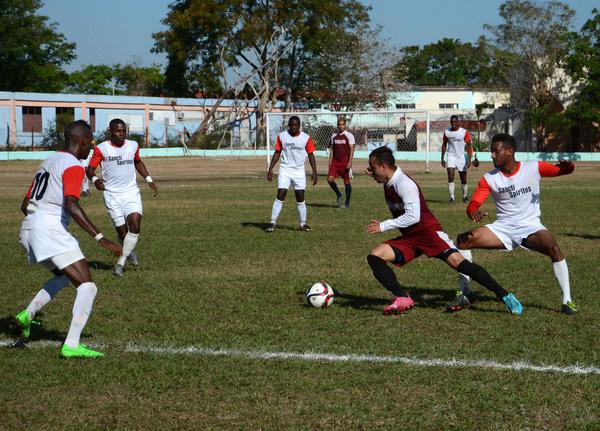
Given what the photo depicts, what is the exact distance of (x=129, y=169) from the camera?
11.6 meters

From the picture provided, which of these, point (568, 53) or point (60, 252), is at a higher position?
point (568, 53)

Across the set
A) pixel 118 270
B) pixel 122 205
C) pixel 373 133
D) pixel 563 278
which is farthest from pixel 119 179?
pixel 373 133

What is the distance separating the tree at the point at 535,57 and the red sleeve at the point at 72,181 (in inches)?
2221

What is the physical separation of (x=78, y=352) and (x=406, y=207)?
338 cm

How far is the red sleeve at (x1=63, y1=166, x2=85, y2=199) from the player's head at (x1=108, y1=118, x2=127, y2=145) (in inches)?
194

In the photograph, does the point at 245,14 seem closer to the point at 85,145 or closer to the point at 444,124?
the point at 444,124

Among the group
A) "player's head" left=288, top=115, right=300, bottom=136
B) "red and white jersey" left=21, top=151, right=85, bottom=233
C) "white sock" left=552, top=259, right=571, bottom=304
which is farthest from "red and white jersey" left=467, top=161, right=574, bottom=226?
"player's head" left=288, top=115, right=300, bottom=136

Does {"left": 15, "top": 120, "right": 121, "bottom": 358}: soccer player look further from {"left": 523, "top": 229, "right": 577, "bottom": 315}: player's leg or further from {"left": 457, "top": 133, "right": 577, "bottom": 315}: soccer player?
{"left": 523, "top": 229, "right": 577, "bottom": 315}: player's leg

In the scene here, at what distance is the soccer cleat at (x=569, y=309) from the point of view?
8.05 meters

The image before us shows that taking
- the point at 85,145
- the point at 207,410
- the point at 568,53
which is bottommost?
the point at 207,410

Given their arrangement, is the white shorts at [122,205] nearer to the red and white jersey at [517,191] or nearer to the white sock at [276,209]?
the white sock at [276,209]

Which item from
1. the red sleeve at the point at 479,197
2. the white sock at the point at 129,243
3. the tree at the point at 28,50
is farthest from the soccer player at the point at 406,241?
the tree at the point at 28,50

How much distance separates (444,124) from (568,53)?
10385 millimetres

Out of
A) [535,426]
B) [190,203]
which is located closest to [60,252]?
[535,426]
